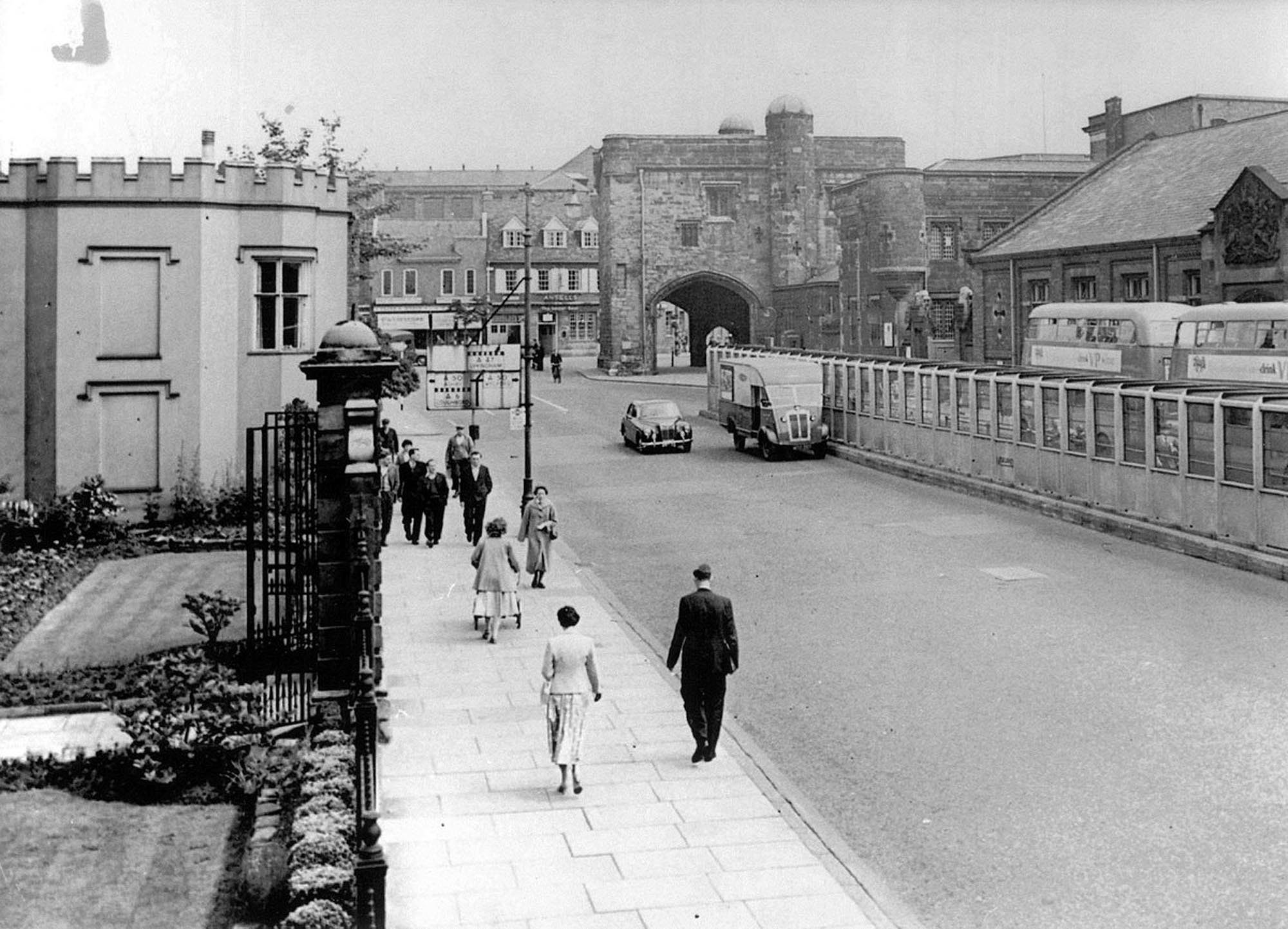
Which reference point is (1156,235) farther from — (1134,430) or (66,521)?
(66,521)

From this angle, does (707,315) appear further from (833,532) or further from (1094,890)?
(1094,890)

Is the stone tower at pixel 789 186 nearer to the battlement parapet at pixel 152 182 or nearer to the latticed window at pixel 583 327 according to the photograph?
the latticed window at pixel 583 327

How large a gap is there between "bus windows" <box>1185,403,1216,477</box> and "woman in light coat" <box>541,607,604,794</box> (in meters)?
13.6

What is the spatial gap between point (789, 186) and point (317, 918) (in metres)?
69.4

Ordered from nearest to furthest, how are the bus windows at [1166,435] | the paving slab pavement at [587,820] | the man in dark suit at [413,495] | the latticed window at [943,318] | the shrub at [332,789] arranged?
the paving slab pavement at [587,820] < the shrub at [332,789] < the bus windows at [1166,435] < the man in dark suit at [413,495] < the latticed window at [943,318]

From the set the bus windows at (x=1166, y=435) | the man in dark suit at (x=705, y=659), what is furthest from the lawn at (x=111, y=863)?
the bus windows at (x=1166, y=435)

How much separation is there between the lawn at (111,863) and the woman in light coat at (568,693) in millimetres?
2542

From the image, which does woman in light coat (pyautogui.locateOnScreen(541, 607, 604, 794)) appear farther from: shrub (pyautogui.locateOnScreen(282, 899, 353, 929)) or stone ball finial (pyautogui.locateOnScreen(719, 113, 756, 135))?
stone ball finial (pyautogui.locateOnScreen(719, 113, 756, 135))

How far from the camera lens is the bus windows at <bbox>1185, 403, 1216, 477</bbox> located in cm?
2097

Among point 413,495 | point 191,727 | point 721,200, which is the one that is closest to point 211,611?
point 191,727

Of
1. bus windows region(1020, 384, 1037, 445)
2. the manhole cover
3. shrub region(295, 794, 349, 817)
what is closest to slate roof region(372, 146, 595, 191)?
bus windows region(1020, 384, 1037, 445)

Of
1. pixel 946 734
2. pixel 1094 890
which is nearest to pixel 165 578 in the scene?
pixel 946 734

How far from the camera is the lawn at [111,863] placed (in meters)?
8.48

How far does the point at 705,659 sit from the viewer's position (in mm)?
11594
